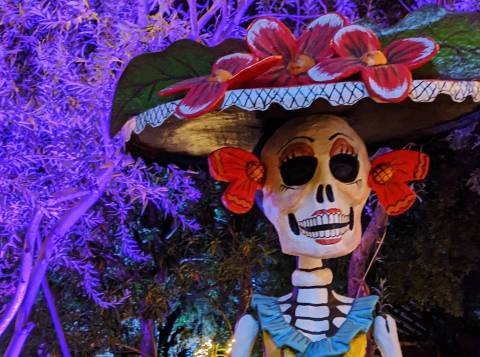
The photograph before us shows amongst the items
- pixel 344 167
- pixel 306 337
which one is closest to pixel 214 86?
pixel 344 167

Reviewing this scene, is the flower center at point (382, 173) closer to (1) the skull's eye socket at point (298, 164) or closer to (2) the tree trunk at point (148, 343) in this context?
(1) the skull's eye socket at point (298, 164)

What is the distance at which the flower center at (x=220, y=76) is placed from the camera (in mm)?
1761

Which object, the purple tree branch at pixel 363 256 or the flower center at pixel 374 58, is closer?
the flower center at pixel 374 58

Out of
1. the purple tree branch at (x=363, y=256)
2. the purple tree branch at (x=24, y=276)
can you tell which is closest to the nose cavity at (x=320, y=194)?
the purple tree branch at (x=24, y=276)

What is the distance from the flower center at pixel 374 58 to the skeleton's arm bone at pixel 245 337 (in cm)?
107

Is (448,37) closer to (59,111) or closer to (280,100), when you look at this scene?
(280,100)

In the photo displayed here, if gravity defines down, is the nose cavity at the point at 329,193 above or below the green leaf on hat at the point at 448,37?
below

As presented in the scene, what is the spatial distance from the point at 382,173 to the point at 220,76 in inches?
34.7

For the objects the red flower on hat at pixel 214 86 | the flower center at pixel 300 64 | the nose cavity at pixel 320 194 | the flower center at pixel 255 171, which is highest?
the flower center at pixel 300 64

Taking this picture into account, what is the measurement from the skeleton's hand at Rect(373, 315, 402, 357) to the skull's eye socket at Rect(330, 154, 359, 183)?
54cm

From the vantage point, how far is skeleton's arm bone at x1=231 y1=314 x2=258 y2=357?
87.4 inches

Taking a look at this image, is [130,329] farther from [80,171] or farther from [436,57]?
[436,57]

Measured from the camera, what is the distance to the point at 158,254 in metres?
5.93

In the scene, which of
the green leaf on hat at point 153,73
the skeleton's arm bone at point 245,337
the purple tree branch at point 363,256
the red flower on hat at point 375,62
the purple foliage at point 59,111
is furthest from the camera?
the purple tree branch at point 363,256
